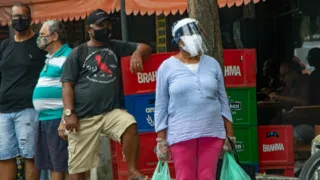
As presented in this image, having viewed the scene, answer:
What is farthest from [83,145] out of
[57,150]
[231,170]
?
[231,170]

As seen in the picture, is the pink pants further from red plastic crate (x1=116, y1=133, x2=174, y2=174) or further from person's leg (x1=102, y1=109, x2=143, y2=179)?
red plastic crate (x1=116, y1=133, x2=174, y2=174)

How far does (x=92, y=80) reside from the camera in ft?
18.2

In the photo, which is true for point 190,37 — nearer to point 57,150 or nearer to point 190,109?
point 190,109

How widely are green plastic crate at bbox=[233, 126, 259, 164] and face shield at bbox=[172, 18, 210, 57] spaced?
6.55ft

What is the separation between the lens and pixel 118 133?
218 inches

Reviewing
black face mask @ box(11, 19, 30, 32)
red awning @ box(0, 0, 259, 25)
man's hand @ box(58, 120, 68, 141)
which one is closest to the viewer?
man's hand @ box(58, 120, 68, 141)

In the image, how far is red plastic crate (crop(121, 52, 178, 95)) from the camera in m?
6.09

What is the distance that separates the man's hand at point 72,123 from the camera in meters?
5.47

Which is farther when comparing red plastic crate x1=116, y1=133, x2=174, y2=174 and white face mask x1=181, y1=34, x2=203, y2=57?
red plastic crate x1=116, y1=133, x2=174, y2=174

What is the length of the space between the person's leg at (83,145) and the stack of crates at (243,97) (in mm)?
A: 1582

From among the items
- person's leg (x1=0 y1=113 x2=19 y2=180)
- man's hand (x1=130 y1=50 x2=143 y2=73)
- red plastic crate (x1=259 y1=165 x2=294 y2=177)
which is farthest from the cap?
red plastic crate (x1=259 y1=165 x2=294 y2=177)

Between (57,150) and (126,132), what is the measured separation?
0.85 m

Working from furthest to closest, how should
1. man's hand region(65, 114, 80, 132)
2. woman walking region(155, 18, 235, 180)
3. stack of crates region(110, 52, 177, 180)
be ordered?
stack of crates region(110, 52, 177, 180) < man's hand region(65, 114, 80, 132) < woman walking region(155, 18, 235, 180)

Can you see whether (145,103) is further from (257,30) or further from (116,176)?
(257,30)
